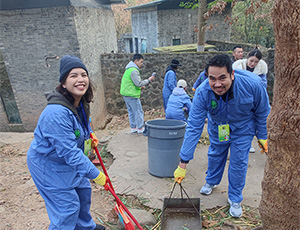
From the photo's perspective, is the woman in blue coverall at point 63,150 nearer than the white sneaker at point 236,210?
Yes

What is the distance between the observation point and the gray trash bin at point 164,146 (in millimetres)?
3961

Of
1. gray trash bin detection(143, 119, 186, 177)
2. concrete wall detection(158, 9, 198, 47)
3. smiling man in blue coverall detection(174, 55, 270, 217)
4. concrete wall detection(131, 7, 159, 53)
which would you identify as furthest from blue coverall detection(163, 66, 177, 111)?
concrete wall detection(131, 7, 159, 53)

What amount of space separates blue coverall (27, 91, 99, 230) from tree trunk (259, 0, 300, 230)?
1600 mm

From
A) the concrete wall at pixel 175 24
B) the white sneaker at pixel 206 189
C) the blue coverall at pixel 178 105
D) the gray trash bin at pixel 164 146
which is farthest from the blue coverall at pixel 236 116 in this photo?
the concrete wall at pixel 175 24

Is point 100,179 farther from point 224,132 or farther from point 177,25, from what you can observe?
point 177,25

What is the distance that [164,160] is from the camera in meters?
4.14

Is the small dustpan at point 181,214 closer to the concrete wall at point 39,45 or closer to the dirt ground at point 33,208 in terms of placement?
the dirt ground at point 33,208

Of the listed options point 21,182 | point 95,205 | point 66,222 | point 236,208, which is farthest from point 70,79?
point 21,182

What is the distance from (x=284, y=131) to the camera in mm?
1743

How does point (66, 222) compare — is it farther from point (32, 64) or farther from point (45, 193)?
point (32, 64)

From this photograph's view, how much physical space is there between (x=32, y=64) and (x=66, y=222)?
6.05 m

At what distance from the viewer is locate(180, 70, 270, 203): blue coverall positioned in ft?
9.66

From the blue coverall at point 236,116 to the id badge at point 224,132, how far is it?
0.05 meters

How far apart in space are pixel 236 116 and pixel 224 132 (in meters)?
0.26
